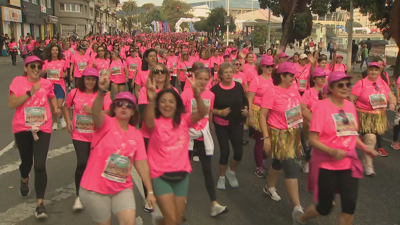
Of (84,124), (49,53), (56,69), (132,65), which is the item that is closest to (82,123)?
(84,124)

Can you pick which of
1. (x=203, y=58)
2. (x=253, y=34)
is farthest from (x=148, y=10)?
(x=203, y=58)

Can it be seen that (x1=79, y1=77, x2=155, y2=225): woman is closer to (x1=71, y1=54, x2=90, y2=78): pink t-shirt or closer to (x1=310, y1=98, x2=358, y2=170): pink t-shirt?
(x1=310, y1=98, x2=358, y2=170): pink t-shirt

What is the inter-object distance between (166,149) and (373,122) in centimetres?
446

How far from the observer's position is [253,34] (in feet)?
159

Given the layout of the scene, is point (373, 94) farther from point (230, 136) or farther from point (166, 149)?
point (166, 149)

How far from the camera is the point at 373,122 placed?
22.7 ft

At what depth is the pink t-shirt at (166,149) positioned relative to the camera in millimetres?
3834

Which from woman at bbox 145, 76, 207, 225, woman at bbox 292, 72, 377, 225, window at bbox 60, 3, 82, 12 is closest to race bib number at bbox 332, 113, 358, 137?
woman at bbox 292, 72, 377, 225

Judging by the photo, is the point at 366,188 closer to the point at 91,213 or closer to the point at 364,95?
the point at 364,95

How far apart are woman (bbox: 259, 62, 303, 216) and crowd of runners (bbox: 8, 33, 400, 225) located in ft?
0.04

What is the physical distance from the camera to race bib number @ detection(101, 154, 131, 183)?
3.55 m

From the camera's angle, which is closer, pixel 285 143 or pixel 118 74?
pixel 285 143

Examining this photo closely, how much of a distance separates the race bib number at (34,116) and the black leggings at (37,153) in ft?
0.40

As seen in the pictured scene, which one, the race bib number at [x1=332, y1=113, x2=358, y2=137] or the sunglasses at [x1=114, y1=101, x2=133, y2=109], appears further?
the race bib number at [x1=332, y1=113, x2=358, y2=137]
